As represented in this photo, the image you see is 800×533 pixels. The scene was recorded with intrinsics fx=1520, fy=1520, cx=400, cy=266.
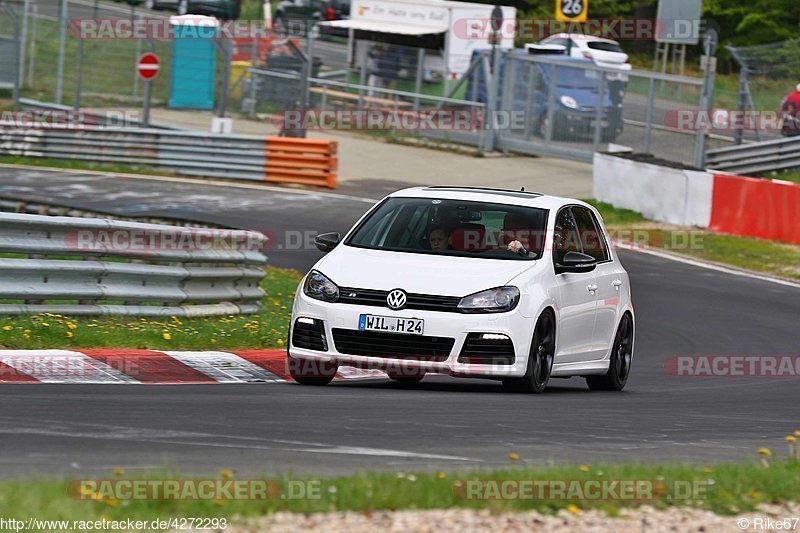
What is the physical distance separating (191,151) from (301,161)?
7.37 feet

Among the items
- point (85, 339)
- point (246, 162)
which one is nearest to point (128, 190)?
point (246, 162)

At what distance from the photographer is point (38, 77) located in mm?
36594

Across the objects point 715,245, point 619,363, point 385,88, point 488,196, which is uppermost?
point 385,88

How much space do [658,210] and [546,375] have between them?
51.8 ft

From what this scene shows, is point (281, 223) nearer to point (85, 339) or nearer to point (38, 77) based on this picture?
point (85, 339)

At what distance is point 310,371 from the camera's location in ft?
34.5

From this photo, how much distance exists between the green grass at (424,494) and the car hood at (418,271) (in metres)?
3.06

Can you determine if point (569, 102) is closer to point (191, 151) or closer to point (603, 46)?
point (191, 151)

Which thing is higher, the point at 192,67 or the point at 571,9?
the point at 571,9

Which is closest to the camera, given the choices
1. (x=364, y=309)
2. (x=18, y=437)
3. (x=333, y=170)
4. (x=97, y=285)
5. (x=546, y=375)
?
(x=18, y=437)

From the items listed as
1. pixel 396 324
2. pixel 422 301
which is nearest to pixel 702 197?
pixel 422 301

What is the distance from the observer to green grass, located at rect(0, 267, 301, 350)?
432 inches

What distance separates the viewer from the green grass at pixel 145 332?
36.0 feet

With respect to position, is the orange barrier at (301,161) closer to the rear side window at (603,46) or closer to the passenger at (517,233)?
the rear side window at (603,46)
